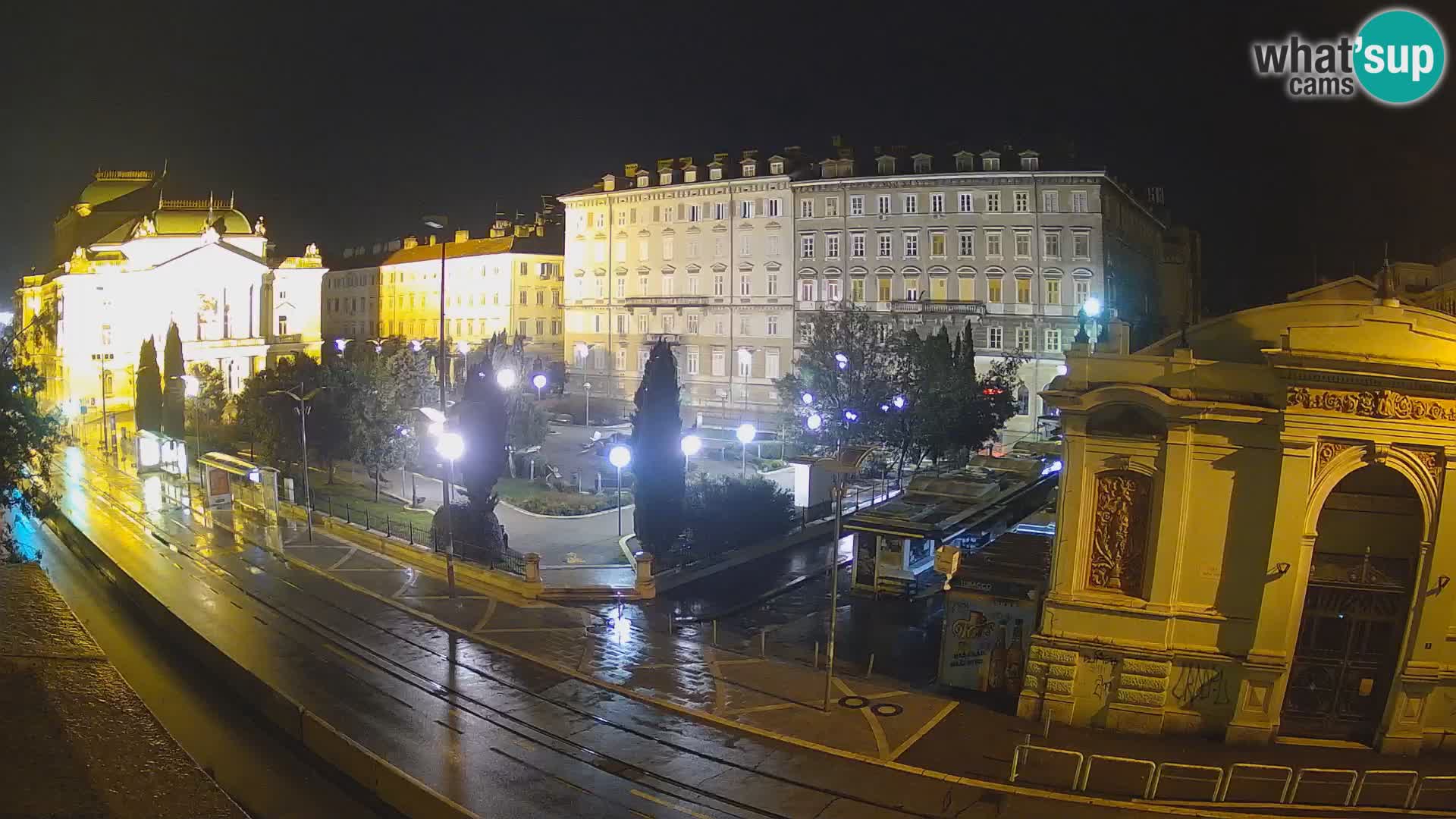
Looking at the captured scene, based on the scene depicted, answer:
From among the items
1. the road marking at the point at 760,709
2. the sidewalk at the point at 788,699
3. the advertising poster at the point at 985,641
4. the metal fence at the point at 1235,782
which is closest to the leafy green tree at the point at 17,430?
the sidewalk at the point at 788,699

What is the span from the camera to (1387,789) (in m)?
14.3

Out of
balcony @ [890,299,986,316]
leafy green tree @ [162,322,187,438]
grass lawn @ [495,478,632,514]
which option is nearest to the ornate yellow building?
grass lawn @ [495,478,632,514]

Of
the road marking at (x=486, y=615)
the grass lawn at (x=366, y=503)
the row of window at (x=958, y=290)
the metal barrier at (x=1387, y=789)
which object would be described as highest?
the row of window at (x=958, y=290)

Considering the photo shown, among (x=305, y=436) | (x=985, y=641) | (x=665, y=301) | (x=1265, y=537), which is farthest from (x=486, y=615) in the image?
(x=665, y=301)

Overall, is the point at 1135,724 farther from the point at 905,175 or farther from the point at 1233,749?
the point at 905,175

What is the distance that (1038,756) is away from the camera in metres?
15.2

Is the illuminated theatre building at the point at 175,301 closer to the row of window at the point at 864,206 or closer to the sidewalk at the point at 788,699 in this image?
the row of window at the point at 864,206

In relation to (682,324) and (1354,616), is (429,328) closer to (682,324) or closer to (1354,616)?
(682,324)

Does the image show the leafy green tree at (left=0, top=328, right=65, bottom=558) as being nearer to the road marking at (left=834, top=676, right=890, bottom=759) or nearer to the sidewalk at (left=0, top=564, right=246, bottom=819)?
the sidewalk at (left=0, top=564, right=246, bottom=819)

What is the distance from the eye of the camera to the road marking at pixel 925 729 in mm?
15445

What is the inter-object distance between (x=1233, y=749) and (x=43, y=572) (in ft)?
85.2

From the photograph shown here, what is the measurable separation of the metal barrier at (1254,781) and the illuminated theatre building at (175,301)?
196ft

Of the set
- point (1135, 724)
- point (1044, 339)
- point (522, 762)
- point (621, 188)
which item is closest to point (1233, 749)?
point (1135, 724)

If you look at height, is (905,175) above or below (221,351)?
above
